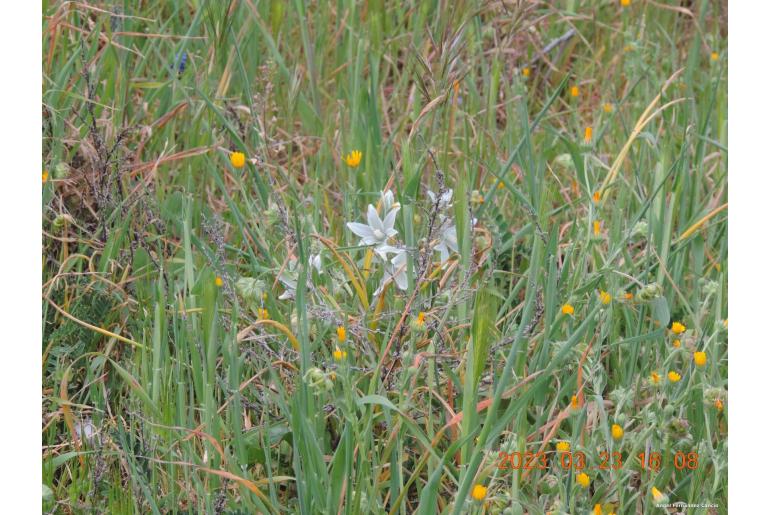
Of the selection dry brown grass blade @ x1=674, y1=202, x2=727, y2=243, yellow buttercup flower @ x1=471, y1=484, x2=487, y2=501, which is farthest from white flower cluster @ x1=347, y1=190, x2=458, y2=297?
dry brown grass blade @ x1=674, y1=202, x2=727, y2=243

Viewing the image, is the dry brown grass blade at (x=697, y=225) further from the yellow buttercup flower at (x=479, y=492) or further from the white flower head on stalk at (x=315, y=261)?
the yellow buttercup flower at (x=479, y=492)

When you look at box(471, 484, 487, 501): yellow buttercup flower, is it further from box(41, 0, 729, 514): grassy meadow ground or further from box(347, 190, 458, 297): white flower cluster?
box(347, 190, 458, 297): white flower cluster

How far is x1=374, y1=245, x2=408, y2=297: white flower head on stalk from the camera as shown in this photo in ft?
5.54

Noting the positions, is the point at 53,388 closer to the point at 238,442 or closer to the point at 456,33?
the point at 238,442

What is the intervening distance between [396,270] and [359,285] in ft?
0.29

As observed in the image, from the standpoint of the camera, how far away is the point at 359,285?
1.76 meters

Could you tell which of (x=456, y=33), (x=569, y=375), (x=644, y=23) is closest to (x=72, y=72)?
(x=456, y=33)

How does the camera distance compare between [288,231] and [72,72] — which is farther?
[72,72]

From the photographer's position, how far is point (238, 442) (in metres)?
1.49

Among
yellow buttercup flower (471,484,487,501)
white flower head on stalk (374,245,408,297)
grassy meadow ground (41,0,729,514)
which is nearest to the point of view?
yellow buttercup flower (471,484,487,501)

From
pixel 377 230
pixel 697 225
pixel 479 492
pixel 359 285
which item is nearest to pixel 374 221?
pixel 377 230

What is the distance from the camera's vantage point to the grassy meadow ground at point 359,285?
1.49 m

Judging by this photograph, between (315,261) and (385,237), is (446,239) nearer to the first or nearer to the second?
(385,237)

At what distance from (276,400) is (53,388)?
48cm
